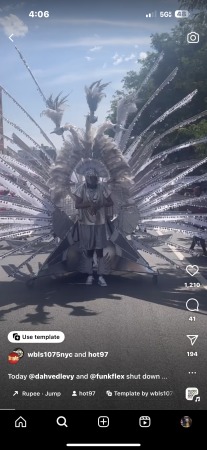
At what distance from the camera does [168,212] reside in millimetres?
7566

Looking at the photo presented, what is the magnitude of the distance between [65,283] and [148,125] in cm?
207

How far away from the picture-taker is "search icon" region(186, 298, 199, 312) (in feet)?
13.5

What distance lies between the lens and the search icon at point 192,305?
410cm
